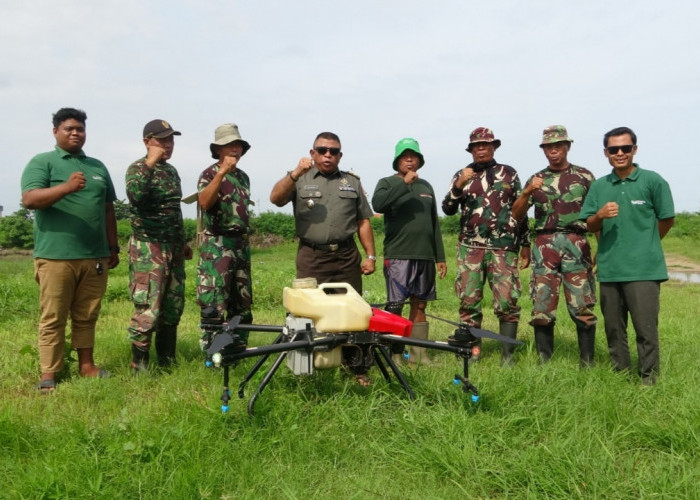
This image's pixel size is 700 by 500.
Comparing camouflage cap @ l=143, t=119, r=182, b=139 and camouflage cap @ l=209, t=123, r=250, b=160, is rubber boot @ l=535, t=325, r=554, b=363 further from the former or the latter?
camouflage cap @ l=143, t=119, r=182, b=139

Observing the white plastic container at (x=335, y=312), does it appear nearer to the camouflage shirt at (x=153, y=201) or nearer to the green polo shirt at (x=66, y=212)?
the camouflage shirt at (x=153, y=201)

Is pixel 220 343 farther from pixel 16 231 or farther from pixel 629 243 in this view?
pixel 16 231

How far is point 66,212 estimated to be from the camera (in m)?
4.23

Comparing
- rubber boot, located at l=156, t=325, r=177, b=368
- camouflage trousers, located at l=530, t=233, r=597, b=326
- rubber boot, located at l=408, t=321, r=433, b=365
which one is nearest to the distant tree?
rubber boot, located at l=156, t=325, r=177, b=368

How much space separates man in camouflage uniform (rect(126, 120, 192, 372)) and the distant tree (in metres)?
26.2

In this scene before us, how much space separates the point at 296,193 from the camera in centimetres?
471

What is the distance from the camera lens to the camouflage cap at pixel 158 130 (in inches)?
179

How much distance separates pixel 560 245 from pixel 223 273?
292 centimetres

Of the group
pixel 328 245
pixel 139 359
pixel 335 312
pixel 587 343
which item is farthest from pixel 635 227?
pixel 139 359

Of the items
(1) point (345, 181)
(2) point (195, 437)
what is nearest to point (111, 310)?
(1) point (345, 181)

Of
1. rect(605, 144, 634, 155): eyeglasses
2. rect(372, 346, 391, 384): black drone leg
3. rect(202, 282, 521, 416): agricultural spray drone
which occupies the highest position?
rect(605, 144, 634, 155): eyeglasses

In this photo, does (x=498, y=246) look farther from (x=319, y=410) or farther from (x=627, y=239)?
(x=319, y=410)

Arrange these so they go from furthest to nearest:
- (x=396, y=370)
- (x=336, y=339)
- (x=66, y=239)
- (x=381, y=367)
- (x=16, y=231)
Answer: (x=16, y=231) → (x=66, y=239) → (x=381, y=367) → (x=396, y=370) → (x=336, y=339)

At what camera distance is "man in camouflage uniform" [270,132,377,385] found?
4.62 m
